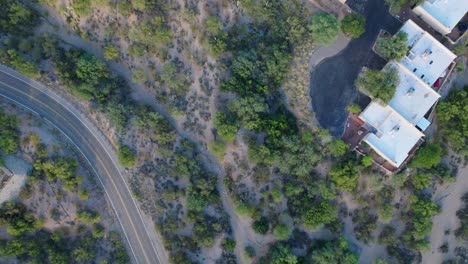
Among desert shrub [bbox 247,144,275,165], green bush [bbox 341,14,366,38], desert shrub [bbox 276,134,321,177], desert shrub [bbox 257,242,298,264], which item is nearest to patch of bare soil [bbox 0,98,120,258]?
desert shrub [bbox 257,242,298,264]

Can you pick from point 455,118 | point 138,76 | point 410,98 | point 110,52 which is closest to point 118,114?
point 138,76

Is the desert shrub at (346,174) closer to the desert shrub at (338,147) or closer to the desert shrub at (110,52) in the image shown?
the desert shrub at (338,147)

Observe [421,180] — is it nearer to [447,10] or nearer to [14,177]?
[447,10]

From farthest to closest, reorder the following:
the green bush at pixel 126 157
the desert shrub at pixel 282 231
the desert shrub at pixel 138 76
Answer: the desert shrub at pixel 138 76 < the green bush at pixel 126 157 < the desert shrub at pixel 282 231

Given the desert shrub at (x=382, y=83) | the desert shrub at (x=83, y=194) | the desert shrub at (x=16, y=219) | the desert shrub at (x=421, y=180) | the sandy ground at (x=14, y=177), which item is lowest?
the desert shrub at (x=421, y=180)

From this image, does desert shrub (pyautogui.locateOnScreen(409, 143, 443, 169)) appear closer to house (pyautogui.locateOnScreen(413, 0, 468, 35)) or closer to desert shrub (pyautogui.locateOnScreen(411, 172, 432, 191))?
desert shrub (pyautogui.locateOnScreen(411, 172, 432, 191))

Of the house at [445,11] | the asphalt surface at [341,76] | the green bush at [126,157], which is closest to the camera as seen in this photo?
the green bush at [126,157]

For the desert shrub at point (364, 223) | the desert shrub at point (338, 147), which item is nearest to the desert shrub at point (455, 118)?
the desert shrub at point (338, 147)

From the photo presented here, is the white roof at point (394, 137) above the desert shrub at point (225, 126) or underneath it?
underneath
